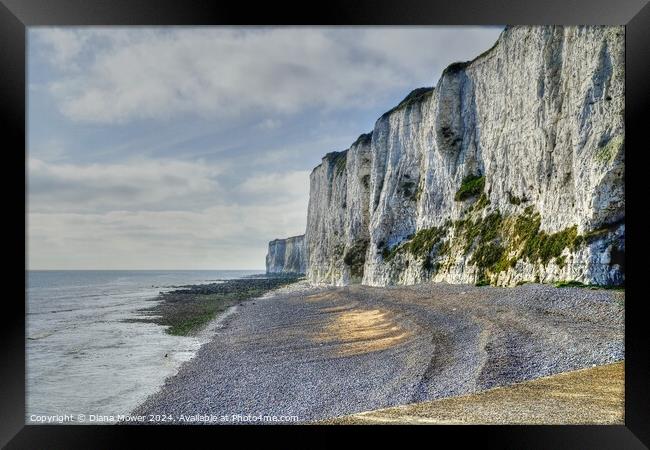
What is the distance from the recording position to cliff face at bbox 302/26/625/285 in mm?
10578

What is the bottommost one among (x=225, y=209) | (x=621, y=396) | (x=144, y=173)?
(x=621, y=396)

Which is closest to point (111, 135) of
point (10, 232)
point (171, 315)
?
point (10, 232)

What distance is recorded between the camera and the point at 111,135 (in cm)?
867

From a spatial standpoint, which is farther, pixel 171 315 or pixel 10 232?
pixel 171 315

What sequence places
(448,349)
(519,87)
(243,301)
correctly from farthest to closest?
(243,301) < (519,87) < (448,349)

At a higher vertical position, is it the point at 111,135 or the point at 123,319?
the point at 111,135

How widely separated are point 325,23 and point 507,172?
1353 centimetres

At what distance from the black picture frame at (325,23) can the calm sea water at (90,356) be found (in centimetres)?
56

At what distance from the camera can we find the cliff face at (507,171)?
10.6 m

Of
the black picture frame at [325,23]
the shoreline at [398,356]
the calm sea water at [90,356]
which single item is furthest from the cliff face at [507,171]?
the calm sea water at [90,356]

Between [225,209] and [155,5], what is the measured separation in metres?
5.07

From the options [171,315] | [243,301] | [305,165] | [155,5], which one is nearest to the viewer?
[155,5]

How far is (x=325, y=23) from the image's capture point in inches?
215

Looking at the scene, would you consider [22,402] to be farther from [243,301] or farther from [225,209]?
[243,301]
